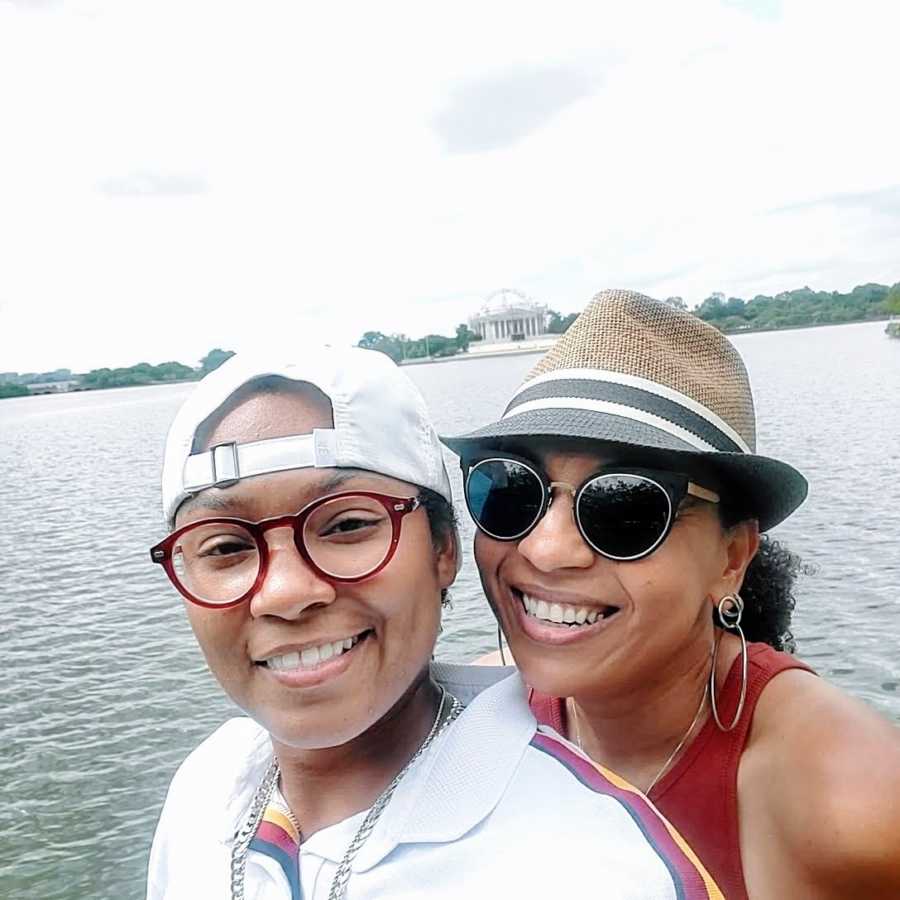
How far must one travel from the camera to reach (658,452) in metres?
2.38

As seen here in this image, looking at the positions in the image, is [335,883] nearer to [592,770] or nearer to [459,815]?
[459,815]

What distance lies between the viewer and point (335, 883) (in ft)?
5.76

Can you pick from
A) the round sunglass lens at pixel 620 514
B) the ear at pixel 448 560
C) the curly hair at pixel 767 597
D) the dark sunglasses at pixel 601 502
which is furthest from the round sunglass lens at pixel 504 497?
the curly hair at pixel 767 597

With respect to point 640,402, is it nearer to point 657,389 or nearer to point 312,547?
point 657,389

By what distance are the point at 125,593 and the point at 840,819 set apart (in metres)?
15.0

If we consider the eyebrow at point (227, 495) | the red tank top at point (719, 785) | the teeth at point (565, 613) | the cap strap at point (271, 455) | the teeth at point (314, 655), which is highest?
the cap strap at point (271, 455)

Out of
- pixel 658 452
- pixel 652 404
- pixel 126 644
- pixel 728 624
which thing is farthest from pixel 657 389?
pixel 126 644

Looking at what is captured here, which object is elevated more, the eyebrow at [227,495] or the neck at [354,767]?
the eyebrow at [227,495]

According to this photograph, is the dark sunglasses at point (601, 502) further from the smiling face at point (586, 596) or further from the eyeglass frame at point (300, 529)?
the eyeglass frame at point (300, 529)

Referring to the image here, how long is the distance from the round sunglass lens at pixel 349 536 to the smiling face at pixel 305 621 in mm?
26

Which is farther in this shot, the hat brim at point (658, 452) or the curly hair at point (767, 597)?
the curly hair at point (767, 597)

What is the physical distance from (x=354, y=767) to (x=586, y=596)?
2.54ft

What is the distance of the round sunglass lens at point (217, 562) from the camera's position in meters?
1.86

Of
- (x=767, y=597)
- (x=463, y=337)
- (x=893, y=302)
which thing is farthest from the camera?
(x=463, y=337)
